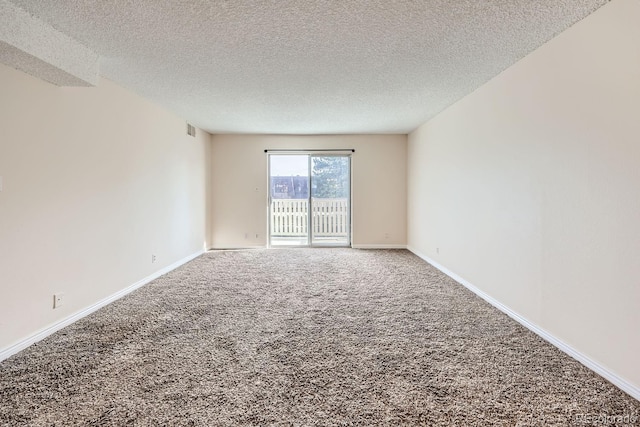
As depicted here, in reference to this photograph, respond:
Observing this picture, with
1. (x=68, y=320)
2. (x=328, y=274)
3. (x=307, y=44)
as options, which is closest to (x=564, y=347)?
(x=328, y=274)

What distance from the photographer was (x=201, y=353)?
209 centimetres

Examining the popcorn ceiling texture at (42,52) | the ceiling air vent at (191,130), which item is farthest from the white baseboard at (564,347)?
the ceiling air vent at (191,130)

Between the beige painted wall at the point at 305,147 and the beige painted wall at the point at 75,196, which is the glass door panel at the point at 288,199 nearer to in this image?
the beige painted wall at the point at 305,147

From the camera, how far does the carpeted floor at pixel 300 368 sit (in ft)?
4.93

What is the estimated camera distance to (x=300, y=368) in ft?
6.23

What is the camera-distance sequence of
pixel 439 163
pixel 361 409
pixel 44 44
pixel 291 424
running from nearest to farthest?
pixel 291 424, pixel 361 409, pixel 44 44, pixel 439 163

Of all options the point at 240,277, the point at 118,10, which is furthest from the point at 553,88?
the point at 240,277

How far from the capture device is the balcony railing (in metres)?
6.35

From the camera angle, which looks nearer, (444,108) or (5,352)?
(5,352)

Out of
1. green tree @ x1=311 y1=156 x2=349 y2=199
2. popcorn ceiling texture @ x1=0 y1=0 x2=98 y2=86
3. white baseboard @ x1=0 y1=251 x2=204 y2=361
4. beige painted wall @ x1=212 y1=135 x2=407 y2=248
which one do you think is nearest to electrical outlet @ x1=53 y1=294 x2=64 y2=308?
white baseboard @ x1=0 y1=251 x2=204 y2=361

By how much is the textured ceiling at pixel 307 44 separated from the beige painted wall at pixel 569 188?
24 cm

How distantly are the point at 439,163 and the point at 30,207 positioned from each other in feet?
14.7

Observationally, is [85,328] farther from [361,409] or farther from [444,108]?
[444,108]

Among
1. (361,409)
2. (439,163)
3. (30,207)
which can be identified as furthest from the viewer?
(439,163)
